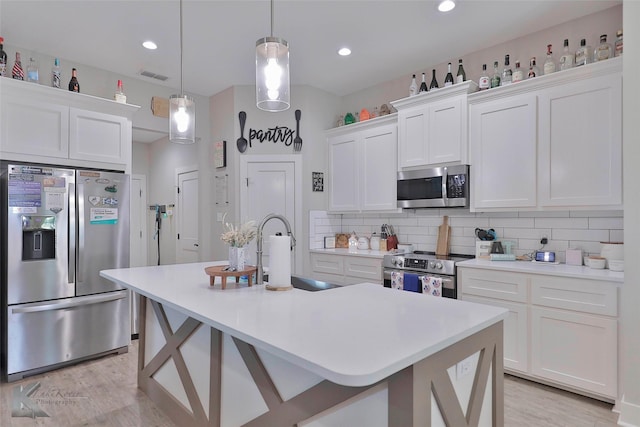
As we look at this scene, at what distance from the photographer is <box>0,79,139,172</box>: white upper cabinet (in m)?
3.02

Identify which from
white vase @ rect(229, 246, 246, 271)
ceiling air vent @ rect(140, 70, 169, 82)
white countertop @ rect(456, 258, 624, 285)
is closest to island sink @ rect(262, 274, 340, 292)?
white vase @ rect(229, 246, 246, 271)

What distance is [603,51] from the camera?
9.06 ft

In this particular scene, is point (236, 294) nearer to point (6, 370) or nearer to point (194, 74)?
point (6, 370)

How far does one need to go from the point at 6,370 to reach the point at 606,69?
528cm

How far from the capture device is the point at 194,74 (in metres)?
4.20

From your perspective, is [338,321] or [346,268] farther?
[346,268]

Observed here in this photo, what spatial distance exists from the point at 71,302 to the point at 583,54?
485cm

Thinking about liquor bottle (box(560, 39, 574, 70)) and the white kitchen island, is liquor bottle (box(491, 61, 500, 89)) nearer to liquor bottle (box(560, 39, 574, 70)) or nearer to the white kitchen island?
liquor bottle (box(560, 39, 574, 70))

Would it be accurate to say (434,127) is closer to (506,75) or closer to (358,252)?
(506,75)

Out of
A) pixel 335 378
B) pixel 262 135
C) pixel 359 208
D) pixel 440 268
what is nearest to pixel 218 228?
pixel 262 135

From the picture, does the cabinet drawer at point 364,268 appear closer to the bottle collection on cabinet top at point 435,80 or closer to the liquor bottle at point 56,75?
the bottle collection on cabinet top at point 435,80

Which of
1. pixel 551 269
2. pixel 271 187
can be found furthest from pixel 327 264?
pixel 551 269

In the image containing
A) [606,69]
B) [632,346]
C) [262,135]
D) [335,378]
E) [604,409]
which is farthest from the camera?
[262,135]

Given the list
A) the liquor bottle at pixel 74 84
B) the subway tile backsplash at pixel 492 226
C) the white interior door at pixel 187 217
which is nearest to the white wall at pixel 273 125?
the subway tile backsplash at pixel 492 226
